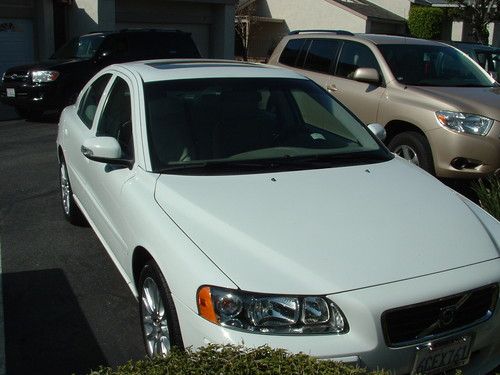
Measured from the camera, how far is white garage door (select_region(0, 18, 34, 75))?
56.9 feet

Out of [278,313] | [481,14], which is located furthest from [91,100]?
[481,14]

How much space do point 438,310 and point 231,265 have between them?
955 millimetres

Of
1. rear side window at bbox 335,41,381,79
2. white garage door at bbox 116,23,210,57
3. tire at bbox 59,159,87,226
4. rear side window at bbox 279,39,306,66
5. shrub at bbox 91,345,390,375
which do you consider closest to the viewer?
shrub at bbox 91,345,390,375

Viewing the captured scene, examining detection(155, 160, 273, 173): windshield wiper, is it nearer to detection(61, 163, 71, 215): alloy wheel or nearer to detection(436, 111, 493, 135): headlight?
detection(61, 163, 71, 215): alloy wheel

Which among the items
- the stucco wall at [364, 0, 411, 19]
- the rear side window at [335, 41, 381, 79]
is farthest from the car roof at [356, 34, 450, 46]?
the stucco wall at [364, 0, 411, 19]

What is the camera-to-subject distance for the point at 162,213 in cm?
331

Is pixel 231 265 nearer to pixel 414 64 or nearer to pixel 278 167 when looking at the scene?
pixel 278 167

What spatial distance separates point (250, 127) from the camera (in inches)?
166

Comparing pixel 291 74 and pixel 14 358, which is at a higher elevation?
pixel 291 74

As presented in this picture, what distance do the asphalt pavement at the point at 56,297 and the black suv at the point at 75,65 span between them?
568 cm

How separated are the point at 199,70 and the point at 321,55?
4434mm

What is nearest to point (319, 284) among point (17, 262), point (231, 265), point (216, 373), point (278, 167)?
point (231, 265)

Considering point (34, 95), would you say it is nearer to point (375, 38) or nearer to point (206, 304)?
point (375, 38)

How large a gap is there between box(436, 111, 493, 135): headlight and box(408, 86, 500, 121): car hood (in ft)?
0.17
